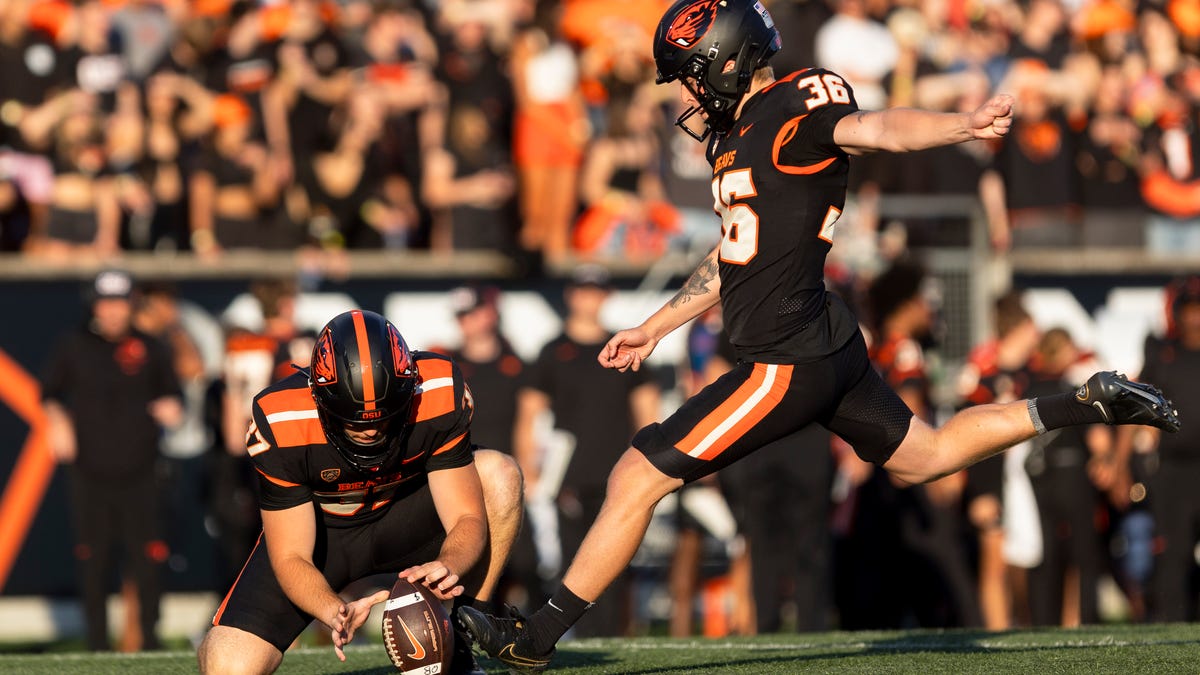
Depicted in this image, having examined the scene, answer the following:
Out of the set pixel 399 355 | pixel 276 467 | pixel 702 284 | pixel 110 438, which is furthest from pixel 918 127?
pixel 110 438

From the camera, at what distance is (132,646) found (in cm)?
1023

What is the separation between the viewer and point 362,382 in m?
5.71

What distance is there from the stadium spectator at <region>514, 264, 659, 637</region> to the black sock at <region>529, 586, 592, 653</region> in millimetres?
4456

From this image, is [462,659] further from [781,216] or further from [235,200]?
[235,200]

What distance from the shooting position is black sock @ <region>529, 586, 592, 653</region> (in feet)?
19.4

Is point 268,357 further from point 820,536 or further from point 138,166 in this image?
point 820,536

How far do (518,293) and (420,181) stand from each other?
1150mm

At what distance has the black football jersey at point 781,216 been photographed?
19.4ft

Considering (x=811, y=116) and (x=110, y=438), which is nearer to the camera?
(x=811, y=116)

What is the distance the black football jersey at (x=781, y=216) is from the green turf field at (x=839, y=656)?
1.27 meters

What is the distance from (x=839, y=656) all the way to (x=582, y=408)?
386cm

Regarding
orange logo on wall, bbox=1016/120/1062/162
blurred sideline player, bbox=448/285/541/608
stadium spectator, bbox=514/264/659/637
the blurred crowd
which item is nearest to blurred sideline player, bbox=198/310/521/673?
stadium spectator, bbox=514/264/659/637

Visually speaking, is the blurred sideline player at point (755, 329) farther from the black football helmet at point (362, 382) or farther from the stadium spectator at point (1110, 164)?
the stadium spectator at point (1110, 164)

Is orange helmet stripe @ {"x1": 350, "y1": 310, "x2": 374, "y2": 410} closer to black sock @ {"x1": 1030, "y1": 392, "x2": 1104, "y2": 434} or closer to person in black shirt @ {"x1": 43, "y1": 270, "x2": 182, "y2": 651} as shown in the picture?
black sock @ {"x1": 1030, "y1": 392, "x2": 1104, "y2": 434}
